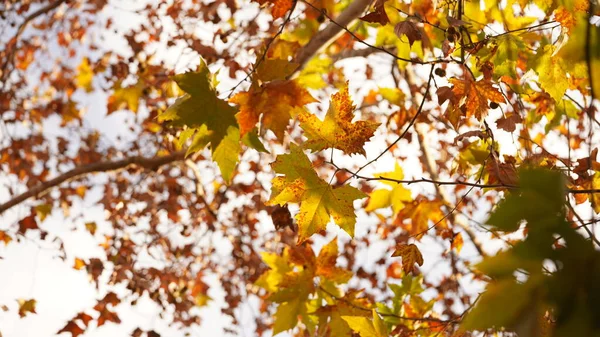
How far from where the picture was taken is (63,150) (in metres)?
5.91

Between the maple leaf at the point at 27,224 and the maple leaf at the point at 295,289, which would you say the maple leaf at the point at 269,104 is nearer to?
the maple leaf at the point at 295,289

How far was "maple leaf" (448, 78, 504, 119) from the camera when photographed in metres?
1.84

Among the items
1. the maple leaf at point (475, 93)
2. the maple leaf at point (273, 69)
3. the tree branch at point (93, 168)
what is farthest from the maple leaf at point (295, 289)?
the tree branch at point (93, 168)

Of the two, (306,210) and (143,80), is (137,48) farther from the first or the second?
(306,210)

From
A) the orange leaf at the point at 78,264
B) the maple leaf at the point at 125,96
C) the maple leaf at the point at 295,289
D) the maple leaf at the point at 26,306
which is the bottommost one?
the maple leaf at the point at 295,289

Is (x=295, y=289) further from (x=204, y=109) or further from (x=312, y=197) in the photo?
(x=204, y=109)

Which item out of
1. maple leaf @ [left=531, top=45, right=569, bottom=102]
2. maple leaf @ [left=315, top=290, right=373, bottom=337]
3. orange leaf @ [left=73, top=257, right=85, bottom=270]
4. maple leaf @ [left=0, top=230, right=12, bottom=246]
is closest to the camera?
maple leaf @ [left=531, top=45, right=569, bottom=102]

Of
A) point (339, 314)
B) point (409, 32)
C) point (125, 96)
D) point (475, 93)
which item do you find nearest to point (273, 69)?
point (409, 32)

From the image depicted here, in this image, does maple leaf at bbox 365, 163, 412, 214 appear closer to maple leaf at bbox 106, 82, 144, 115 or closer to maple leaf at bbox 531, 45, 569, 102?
maple leaf at bbox 531, 45, 569, 102

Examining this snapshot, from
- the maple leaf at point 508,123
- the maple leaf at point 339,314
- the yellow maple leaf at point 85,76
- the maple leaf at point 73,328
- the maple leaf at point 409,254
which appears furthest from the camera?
the yellow maple leaf at point 85,76

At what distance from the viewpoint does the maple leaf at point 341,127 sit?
68.7 inches

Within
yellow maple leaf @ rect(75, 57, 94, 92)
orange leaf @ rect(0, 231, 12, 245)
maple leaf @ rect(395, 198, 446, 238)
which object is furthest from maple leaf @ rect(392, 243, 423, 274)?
yellow maple leaf @ rect(75, 57, 94, 92)

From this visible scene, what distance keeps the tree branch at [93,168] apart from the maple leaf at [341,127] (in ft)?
7.76

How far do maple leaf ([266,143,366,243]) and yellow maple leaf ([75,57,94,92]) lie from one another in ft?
18.7
